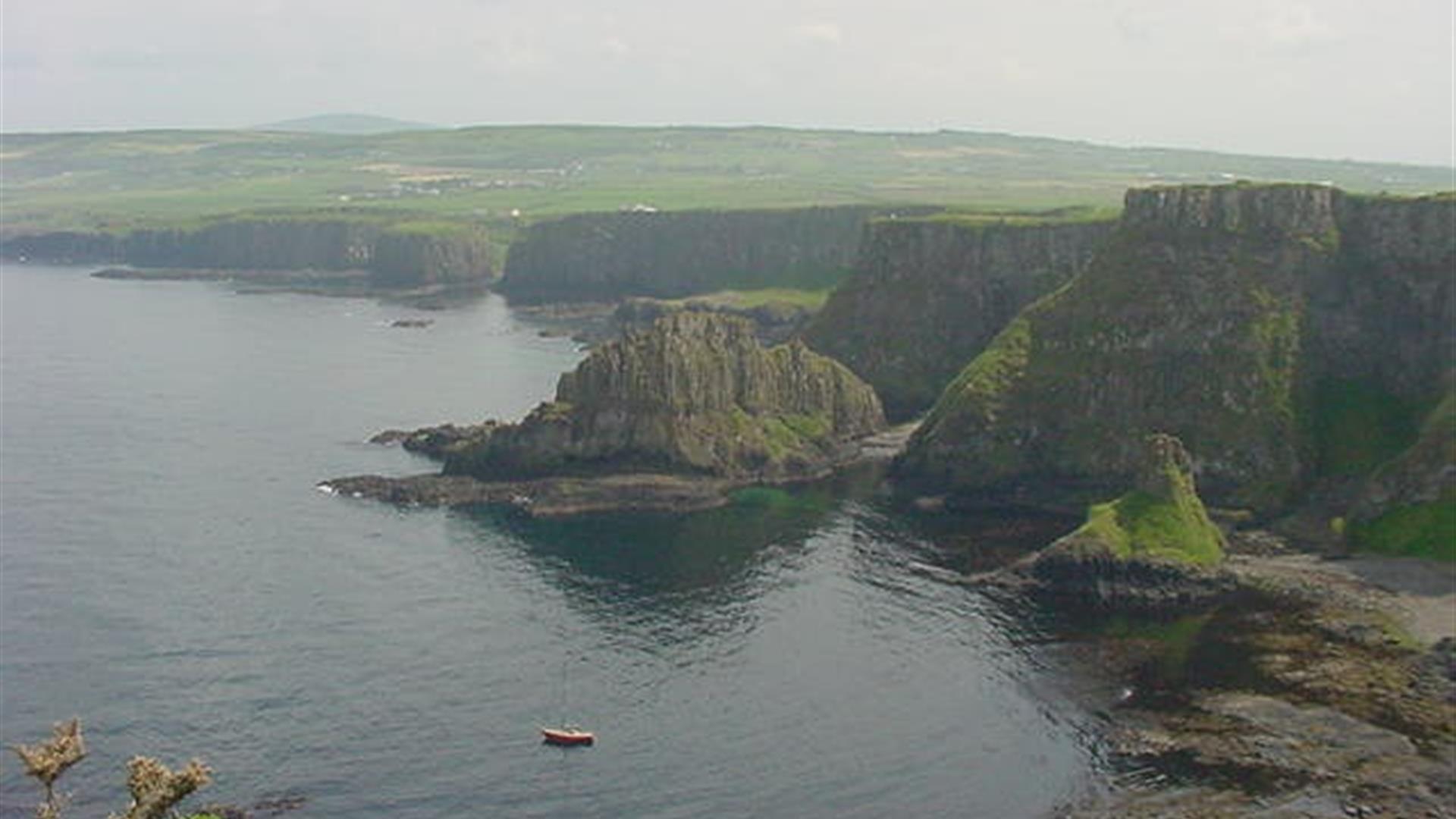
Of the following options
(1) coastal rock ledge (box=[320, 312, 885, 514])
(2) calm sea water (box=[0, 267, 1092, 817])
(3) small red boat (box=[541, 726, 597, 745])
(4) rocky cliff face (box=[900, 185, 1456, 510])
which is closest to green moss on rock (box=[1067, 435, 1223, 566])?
(2) calm sea water (box=[0, 267, 1092, 817])

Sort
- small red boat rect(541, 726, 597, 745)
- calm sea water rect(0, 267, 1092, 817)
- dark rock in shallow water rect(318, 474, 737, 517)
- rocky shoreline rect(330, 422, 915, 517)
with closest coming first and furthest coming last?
calm sea water rect(0, 267, 1092, 817), small red boat rect(541, 726, 597, 745), dark rock in shallow water rect(318, 474, 737, 517), rocky shoreline rect(330, 422, 915, 517)

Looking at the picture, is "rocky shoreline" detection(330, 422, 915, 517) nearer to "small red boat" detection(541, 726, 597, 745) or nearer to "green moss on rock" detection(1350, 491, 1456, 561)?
"small red boat" detection(541, 726, 597, 745)

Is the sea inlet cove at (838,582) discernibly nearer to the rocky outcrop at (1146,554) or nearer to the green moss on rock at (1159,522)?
the rocky outcrop at (1146,554)

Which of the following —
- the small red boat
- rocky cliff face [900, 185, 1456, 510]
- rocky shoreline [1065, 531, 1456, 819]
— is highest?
rocky cliff face [900, 185, 1456, 510]

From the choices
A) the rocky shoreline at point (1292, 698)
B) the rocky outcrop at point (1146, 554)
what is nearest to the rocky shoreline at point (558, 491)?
the rocky outcrop at point (1146, 554)

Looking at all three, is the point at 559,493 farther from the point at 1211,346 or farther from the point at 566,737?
the point at 1211,346

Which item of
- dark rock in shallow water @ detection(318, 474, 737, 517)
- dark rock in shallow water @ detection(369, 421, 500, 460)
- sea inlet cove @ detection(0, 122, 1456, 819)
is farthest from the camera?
dark rock in shallow water @ detection(369, 421, 500, 460)

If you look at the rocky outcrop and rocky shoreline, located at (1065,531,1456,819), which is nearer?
rocky shoreline, located at (1065,531,1456,819)
